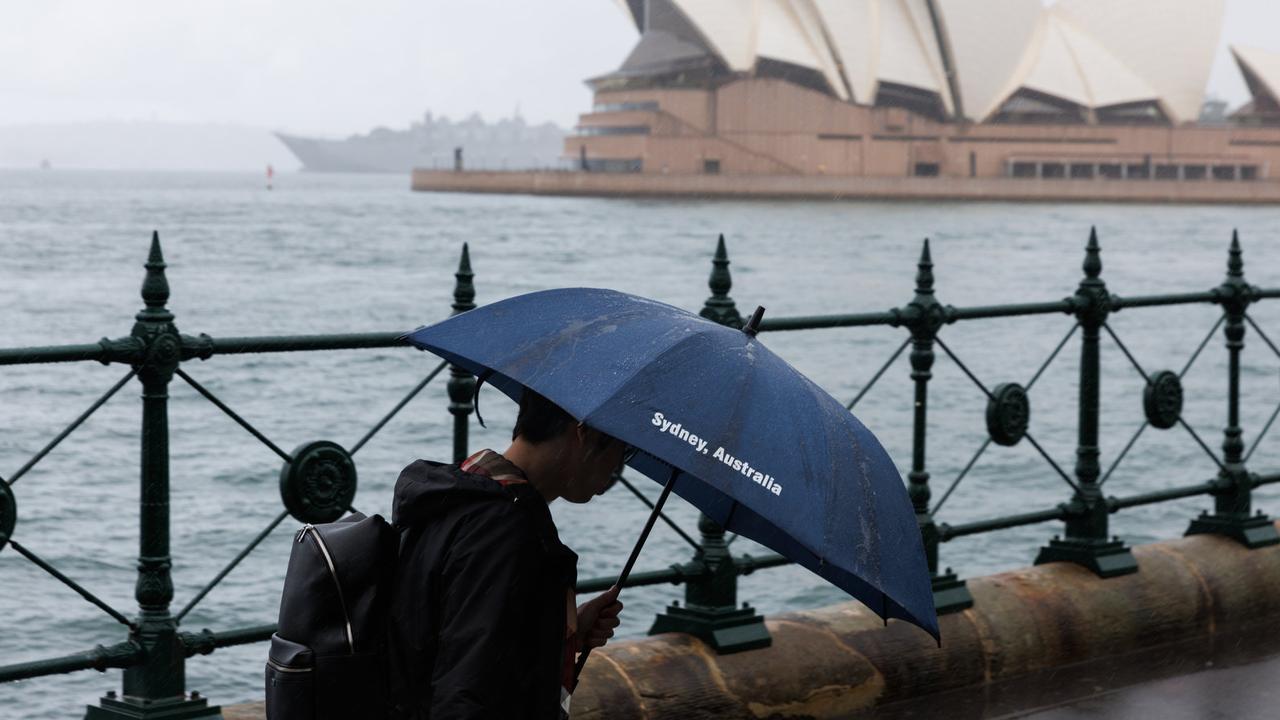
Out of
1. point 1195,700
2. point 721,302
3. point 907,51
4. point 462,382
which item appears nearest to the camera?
point 462,382

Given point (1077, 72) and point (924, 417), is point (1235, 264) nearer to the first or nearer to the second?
point (924, 417)

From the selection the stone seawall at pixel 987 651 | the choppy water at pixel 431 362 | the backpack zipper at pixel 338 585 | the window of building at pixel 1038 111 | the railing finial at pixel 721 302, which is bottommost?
the choppy water at pixel 431 362

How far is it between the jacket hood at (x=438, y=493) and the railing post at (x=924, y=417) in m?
2.44

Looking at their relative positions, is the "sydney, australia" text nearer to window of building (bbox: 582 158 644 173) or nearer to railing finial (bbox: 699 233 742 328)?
railing finial (bbox: 699 233 742 328)

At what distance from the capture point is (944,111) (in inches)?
2963

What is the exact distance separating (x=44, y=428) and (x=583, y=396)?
1899cm

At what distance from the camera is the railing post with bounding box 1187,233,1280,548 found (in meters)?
4.79

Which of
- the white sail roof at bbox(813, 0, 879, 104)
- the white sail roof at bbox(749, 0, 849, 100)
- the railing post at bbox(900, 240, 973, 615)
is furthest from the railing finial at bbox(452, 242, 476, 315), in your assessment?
the white sail roof at bbox(749, 0, 849, 100)

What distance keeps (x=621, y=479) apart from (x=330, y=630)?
1.89 metres

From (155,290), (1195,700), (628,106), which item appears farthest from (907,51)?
(155,290)

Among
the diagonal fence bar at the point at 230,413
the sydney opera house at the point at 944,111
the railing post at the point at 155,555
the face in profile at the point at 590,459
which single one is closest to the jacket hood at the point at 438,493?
the face in profile at the point at 590,459

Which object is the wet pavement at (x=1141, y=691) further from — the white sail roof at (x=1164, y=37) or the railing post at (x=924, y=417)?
the white sail roof at (x=1164, y=37)

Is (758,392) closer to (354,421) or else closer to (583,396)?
(583,396)

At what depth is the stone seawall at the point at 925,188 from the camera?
7462 cm
